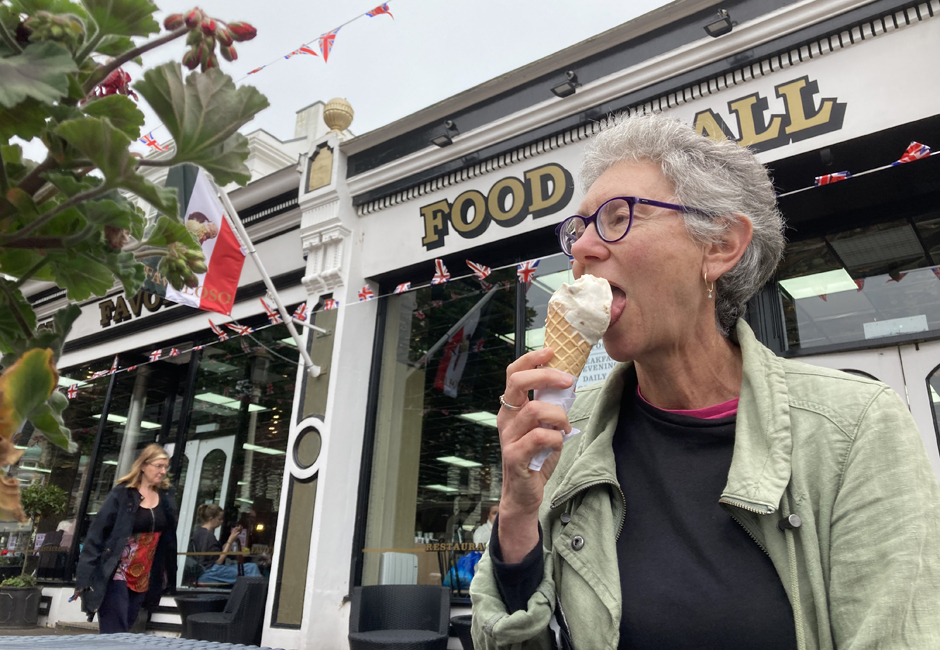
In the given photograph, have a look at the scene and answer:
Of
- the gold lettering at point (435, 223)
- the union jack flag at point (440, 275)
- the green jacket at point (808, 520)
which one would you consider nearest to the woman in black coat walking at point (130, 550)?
the union jack flag at point (440, 275)

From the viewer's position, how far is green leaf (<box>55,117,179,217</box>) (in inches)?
29.9

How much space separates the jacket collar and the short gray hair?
128 millimetres

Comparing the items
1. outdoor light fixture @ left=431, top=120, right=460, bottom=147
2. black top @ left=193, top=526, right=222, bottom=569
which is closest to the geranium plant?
outdoor light fixture @ left=431, top=120, right=460, bottom=147

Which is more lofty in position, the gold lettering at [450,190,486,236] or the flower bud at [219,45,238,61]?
the gold lettering at [450,190,486,236]

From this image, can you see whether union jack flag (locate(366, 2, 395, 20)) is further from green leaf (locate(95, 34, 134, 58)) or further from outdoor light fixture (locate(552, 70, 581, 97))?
green leaf (locate(95, 34, 134, 58))

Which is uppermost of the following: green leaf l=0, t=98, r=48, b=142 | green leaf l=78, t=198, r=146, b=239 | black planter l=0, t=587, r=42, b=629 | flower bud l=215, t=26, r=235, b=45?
flower bud l=215, t=26, r=235, b=45

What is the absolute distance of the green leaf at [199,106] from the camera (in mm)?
833

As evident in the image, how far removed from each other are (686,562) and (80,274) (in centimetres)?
123

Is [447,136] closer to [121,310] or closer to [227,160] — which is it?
[227,160]

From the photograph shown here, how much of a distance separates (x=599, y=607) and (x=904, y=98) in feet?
16.0

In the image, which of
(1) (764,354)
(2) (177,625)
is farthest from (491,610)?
(2) (177,625)

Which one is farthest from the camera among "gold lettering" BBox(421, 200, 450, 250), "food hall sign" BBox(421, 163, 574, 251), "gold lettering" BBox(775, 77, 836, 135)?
"gold lettering" BBox(421, 200, 450, 250)

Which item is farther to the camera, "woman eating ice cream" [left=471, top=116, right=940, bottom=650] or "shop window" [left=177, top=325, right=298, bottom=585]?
"shop window" [left=177, top=325, right=298, bottom=585]

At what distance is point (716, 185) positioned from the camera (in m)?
1.68
